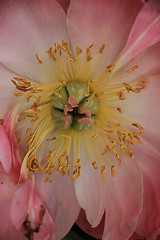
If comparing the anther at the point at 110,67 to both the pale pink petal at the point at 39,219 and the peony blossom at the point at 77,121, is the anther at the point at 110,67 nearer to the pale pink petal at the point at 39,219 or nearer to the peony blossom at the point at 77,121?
the peony blossom at the point at 77,121

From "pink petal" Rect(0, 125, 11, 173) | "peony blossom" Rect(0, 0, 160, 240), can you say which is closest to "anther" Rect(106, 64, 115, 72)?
"peony blossom" Rect(0, 0, 160, 240)

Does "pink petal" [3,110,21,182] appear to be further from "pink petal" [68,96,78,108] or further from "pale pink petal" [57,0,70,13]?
"pale pink petal" [57,0,70,13]

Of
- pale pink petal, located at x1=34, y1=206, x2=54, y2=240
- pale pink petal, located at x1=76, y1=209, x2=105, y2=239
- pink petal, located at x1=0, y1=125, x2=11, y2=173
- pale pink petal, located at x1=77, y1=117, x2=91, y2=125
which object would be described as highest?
pale pink petal, located at x1=77, y1=117, x2=91, y2=125

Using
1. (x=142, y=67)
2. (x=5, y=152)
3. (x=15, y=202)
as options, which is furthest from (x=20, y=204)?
(x=142, y=67)

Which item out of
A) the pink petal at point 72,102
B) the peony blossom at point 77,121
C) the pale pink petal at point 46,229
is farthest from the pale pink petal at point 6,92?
the pale pink petal at point 46,229

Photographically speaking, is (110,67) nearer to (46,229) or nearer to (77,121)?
(77,121)

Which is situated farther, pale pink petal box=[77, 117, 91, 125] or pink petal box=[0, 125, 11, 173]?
pale pink petal box=[77, 117, 91, 125]

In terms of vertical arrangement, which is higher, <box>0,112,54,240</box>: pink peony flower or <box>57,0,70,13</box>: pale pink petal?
<box>57,0,70,13</box>: pale pink petal
